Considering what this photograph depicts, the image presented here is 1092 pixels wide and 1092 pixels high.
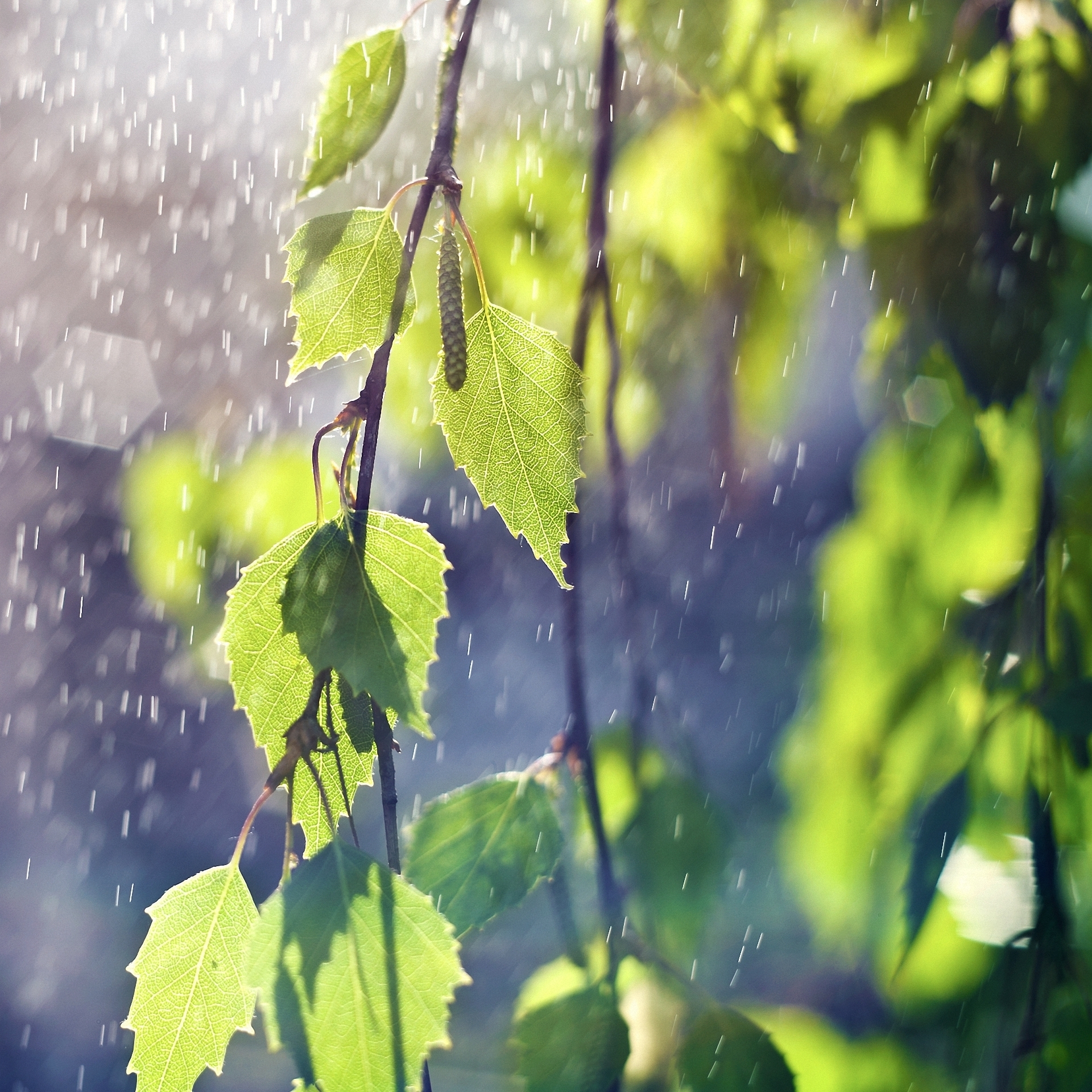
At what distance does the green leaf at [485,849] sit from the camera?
0.22 meters

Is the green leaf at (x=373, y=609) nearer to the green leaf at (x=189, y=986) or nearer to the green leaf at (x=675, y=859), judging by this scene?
the green leaf at (x=189, y=986)

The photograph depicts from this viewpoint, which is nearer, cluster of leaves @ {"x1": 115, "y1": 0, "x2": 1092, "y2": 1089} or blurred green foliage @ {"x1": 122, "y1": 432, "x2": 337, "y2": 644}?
cluster of leaves @ {"x1": 115, "y1": 0, "x2": 1092, "y2": 1089}

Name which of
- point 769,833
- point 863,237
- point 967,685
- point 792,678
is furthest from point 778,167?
point 792,678

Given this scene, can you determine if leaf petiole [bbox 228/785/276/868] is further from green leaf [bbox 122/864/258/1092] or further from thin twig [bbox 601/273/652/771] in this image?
thin twig [bbox 601/273/652/771]

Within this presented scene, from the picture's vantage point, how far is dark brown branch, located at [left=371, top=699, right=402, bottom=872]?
13cm

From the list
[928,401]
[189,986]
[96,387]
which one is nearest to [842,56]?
[928,401]

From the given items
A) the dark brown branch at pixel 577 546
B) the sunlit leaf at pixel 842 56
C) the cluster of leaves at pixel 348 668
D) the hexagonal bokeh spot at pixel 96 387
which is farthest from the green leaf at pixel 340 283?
the hexagonal bokeh spot at pixel 96 387

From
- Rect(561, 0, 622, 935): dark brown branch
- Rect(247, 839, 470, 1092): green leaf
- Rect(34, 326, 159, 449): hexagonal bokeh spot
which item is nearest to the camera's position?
Rect(247, 839, 470, 1092): green leaf

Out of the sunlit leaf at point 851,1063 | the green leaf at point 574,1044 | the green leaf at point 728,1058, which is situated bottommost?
the sunlit leaf at point 851,1063

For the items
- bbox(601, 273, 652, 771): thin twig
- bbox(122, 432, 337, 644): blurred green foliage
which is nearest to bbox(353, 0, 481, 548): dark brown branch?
bbox(601, 273, 652, 771): thin twig

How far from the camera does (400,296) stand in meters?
0.14

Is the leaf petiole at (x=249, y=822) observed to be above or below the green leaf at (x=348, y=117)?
below

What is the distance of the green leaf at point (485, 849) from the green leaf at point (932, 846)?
12cm

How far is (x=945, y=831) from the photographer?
0.28m
